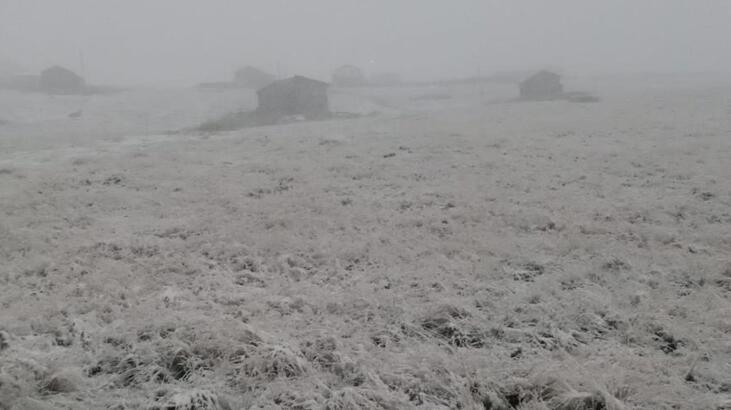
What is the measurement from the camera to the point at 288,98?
48.4m

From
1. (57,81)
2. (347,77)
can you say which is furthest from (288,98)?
(347,77)

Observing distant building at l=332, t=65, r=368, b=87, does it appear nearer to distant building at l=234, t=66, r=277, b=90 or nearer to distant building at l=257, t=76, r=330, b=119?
distant building at l=234, t=66, r=277, b=90

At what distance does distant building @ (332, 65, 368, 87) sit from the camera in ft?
274

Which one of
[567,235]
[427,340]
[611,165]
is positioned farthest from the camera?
[611,165]

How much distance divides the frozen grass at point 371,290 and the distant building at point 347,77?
69.5 meters

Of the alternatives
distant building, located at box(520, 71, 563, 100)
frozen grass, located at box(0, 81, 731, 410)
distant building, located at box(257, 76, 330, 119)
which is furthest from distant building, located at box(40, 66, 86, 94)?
distant building, located at box(520, 71, 563, 100)

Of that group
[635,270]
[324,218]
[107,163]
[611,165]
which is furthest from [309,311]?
[107,163]

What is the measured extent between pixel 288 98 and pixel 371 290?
4326cm

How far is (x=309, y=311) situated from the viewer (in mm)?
7062

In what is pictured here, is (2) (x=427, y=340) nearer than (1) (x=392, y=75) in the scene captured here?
Yes

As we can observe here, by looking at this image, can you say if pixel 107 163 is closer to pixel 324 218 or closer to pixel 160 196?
pixel 160 196

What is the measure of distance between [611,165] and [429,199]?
830 centimetres

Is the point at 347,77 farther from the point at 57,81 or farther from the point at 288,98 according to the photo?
the point at 57,81

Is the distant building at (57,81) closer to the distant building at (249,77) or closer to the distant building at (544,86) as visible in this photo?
the distant building at (249,77)
